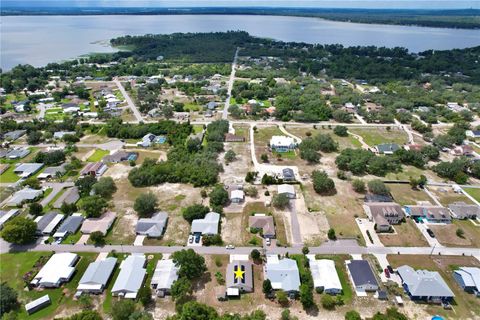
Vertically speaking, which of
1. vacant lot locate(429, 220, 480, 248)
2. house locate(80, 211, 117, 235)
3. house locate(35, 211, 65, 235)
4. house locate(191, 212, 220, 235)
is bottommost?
house locate(35, 211, 65, 235)

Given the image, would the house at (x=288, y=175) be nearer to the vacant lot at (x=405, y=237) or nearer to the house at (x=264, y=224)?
the house at (x=264, y=224)

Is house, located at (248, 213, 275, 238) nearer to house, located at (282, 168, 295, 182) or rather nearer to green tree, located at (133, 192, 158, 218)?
house, located at (282, 168, 295, 182)

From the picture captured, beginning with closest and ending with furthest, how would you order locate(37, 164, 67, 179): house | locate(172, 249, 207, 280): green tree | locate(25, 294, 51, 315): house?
locate(25, 294, 51, 315): house
locate(172, 249, 207, 280): green tree
locate(37, 164, 67, 179): house

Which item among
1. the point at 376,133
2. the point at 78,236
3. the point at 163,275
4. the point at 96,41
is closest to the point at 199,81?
the point at 376,133

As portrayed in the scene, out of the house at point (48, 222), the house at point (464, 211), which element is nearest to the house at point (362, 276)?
the house at point (464, 211)

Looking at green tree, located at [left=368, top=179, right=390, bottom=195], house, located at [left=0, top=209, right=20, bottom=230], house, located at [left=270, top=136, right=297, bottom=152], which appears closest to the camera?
house, located at [left=0, top=209, right=20, bottom=230]

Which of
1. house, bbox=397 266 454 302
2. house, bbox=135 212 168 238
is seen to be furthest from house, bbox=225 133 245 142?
house, bbox=397 266 454 302

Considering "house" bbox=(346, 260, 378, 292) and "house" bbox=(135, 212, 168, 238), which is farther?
"house" bbox=(135, 212, 168, 238)

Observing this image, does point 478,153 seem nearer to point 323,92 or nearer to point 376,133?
point 376,133

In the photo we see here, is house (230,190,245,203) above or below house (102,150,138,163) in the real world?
above
